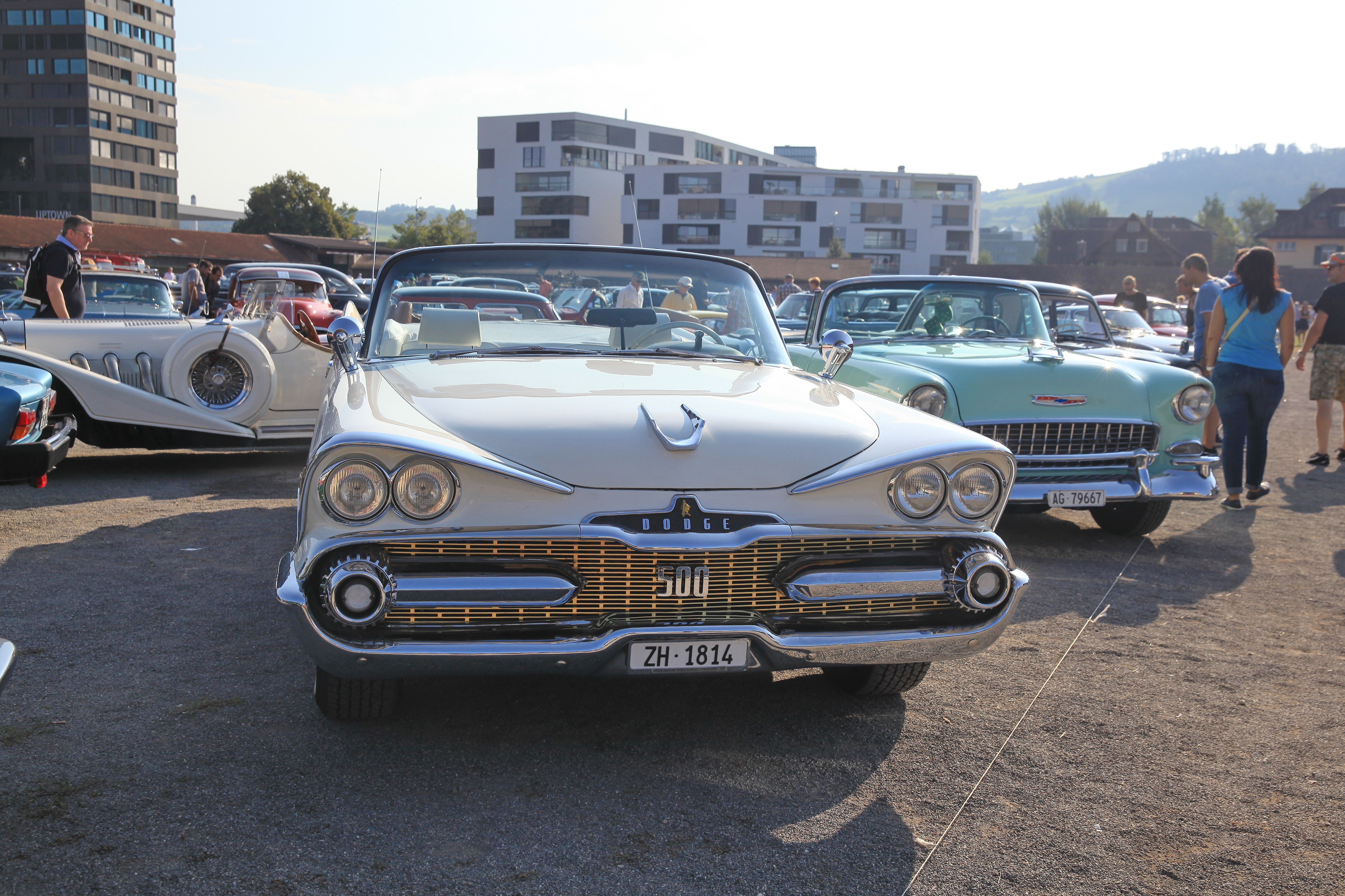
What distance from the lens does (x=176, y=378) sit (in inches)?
304

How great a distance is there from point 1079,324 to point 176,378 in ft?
22.6

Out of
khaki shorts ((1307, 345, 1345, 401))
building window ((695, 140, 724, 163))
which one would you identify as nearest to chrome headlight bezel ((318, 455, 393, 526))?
khaki shorts ((1307, 345, 1345, 401))

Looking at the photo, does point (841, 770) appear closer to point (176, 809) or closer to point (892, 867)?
point (892, 867)

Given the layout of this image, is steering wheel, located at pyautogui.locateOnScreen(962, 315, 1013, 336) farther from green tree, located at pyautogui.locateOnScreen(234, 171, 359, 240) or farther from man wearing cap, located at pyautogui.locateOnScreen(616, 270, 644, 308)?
green tree, located at pyautogui.locateOnScreen(234, 171, 359, 240)

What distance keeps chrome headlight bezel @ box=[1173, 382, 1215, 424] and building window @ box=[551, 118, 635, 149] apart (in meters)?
81.1

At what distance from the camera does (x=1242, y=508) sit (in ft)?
25.3

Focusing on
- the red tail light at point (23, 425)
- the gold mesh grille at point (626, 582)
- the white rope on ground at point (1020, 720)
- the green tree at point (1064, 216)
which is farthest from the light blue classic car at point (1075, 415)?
the green tree at point (1064, 216)

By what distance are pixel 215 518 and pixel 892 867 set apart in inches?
201

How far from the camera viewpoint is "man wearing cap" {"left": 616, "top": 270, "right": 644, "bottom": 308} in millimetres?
4441

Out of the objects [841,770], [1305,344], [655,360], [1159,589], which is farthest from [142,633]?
[1305,344]

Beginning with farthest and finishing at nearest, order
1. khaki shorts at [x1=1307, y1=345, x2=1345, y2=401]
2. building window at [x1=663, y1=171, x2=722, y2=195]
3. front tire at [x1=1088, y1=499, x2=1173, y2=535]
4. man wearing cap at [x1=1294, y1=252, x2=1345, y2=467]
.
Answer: building window at [x1=663, y1=171, x2=722, y2=195] → khaki shorts at [x1=1307, y1=345, x2=1345, y2=401] → man wearing cap at [x1=1294, y1=252, x2=1345, y2=467] → front tire at [x1=1088, y1=499, x2=1173, y2=535]

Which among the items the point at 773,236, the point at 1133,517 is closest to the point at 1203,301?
the point at 1133,517

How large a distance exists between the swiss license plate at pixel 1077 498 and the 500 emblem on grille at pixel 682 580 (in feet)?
11.8

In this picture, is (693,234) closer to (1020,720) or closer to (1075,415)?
(1075,415)
